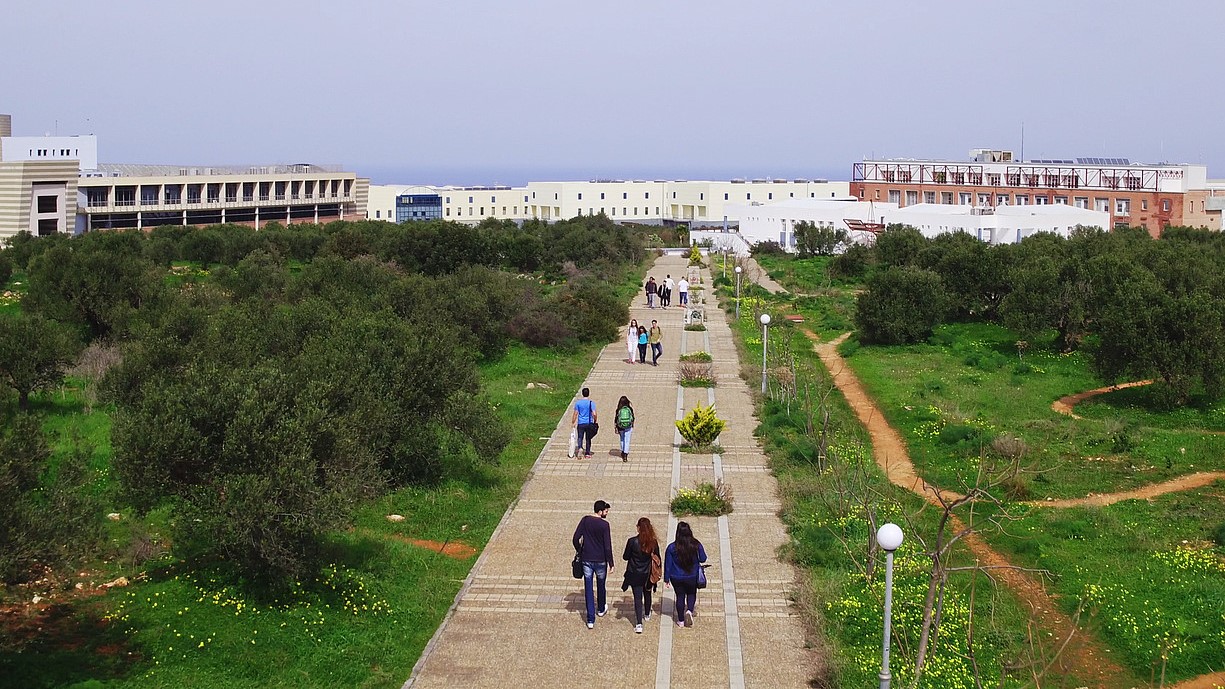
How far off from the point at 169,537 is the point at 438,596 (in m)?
3.38

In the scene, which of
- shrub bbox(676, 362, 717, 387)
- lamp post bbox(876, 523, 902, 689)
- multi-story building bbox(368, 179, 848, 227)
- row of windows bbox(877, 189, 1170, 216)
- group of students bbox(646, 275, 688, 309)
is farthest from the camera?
multi-story building bbox(368, 179, 848, 227)

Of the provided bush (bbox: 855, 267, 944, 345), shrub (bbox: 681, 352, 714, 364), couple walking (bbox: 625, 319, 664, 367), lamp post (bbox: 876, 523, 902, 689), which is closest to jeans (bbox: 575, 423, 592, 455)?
lamp post (bbox: 876, 523, 902, 689)

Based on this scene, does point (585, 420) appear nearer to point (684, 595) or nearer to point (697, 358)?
point (684, 595)

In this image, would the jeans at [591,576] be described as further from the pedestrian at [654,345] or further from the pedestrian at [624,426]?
the pedestrian at [654,345]

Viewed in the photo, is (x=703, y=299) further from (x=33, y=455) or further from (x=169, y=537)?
(x=33, y=455)

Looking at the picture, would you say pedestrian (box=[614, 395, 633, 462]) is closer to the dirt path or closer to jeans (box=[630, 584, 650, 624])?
the dirt path

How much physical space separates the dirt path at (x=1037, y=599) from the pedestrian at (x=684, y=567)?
2.04m

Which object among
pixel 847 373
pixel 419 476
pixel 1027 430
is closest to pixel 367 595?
pixel 419 476

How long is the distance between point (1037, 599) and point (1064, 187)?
2804 inches

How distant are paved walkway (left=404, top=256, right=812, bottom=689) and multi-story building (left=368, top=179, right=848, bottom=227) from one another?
90.8 meters

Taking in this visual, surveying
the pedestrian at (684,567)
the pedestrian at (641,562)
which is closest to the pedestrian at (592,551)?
the pedestrian at (641,562)

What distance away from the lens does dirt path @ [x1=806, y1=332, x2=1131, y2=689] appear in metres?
10.2

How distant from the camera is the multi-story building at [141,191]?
72625 mm

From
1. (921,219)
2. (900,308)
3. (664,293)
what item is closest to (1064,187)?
(921,219)
